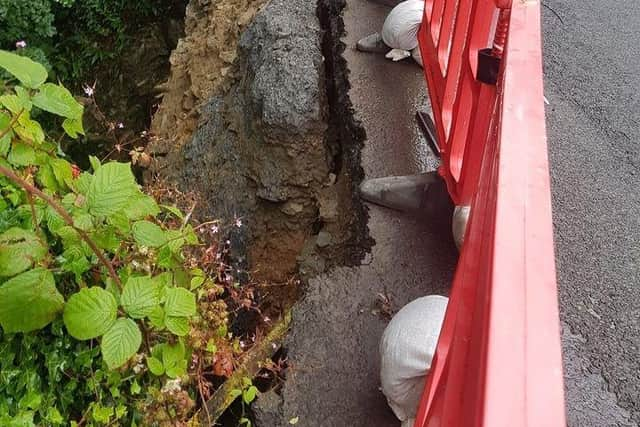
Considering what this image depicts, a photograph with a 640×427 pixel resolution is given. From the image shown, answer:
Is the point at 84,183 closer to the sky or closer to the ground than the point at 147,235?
closer to the sky

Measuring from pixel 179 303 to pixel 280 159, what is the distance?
1650mm

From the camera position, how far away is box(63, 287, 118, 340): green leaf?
177 centimetres

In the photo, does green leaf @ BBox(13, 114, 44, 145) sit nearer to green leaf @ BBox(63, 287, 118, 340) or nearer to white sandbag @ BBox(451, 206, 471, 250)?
green leaf @ BBox(63, 287, 118, 340)

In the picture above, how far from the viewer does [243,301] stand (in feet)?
8.95

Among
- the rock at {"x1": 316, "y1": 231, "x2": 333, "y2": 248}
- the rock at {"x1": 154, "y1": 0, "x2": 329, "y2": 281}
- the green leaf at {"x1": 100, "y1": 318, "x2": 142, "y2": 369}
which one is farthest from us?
the rock at {"x1": 154, "y1": 0, "x2": 329, "y2": 281}

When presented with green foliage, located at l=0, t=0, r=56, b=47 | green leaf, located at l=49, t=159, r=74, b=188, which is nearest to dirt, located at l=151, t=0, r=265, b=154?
green foliage, located at l=0, t=0, r=56, b=47

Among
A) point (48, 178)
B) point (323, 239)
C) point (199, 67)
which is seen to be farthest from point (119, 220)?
point (199, 67)

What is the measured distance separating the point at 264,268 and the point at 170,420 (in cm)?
139

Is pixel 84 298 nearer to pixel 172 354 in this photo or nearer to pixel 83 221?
pixel 83 221

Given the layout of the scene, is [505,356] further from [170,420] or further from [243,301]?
[243,301]

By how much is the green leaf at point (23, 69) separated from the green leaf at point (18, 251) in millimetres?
465

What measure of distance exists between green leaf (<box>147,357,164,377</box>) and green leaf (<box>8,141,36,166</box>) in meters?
0.78

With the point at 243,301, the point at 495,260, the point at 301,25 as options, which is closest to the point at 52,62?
the point at 301,25

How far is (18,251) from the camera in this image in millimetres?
1836
